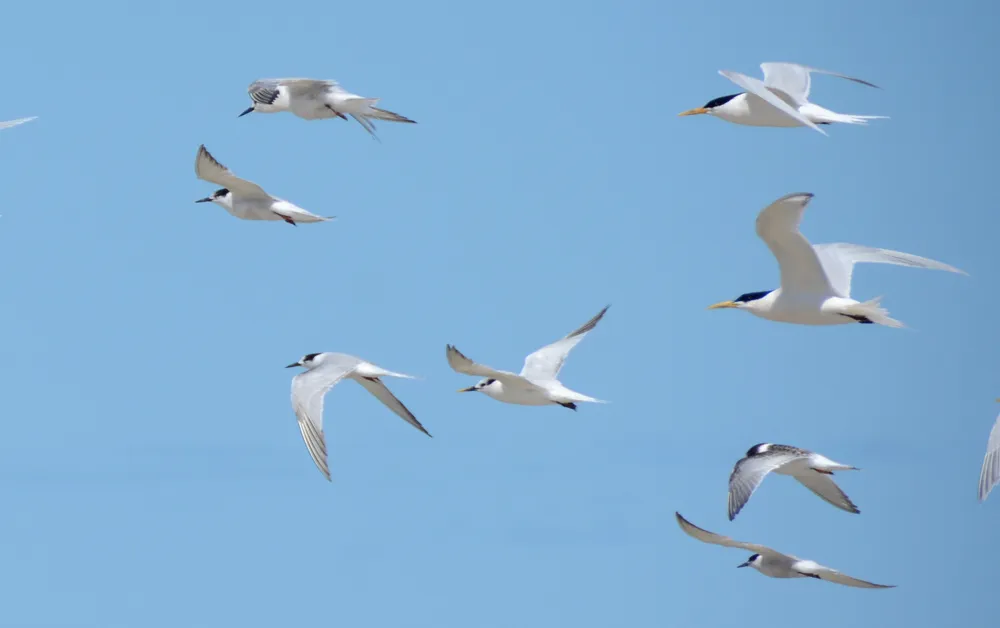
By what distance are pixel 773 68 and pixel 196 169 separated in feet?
22.7

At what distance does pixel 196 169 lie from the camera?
20734 mm

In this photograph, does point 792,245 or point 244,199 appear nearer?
point 792,245

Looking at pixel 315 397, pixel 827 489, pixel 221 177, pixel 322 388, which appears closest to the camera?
pixel 315 397

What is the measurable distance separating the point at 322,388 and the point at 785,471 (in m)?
5.00

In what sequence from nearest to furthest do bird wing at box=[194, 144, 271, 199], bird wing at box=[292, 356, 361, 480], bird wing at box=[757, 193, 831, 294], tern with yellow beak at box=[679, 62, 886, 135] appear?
bird wing at box=[757, 193, 831, 294] < bird wing at box=[292, 356, 361, 480] < tern with yellow beak at box=[679, 62, 886, 135] < bird wing at box=[194, 144, 271, 199]

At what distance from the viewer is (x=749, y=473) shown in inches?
723

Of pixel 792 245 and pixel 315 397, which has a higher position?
pixel 792 245

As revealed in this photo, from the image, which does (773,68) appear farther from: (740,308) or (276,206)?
(276,206)

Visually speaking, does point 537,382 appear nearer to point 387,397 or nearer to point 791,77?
point 387,397

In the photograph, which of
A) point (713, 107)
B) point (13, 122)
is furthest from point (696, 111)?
point (13, 122)

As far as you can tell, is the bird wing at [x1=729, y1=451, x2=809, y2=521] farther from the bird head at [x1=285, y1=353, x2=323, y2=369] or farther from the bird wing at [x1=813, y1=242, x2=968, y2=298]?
the bird head at [x1=285, y1=353, x2=323, y2=369]

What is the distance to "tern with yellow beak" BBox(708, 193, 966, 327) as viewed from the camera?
17422 mm

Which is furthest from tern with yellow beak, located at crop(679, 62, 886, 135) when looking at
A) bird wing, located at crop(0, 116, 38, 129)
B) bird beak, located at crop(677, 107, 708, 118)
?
bird wing, located at crop(0, 116, 38, 129)

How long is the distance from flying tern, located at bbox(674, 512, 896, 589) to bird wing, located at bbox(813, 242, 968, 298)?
2782 millimetres
